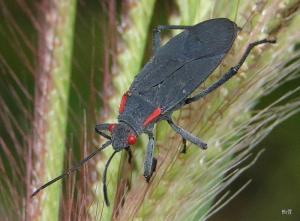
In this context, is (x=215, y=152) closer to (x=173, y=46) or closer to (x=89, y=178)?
(x=89, y=178)

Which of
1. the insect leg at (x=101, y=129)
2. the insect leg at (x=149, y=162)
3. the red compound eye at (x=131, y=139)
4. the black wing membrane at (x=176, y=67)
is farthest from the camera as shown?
the black wing membrane at (x=176, y=67)

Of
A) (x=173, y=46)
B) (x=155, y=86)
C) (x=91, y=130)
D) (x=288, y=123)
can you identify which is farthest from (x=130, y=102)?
(x=288, y=123)

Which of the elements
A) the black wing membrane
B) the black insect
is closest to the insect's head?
the black insect

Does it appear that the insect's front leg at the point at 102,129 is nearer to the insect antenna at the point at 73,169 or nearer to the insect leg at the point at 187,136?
the insect antenna at the point at 73,169

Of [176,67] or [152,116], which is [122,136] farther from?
[176,67]

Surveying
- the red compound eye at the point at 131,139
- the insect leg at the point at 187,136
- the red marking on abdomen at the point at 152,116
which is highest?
the red marking on abdomen at the point at 152,116

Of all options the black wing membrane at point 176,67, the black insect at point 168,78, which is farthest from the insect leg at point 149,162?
the black wing membrane at point 176,67

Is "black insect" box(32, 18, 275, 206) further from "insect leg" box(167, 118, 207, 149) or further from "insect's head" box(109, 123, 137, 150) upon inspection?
"insect leg" box(167, 118, 207, 149)

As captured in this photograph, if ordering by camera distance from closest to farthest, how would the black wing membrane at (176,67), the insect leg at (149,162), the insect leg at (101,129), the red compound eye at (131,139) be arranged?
the insect leg at (149,162) < the insect leg at (101,129) < the red compound eye at (131,139) < the black wing membrane at (176,67)
